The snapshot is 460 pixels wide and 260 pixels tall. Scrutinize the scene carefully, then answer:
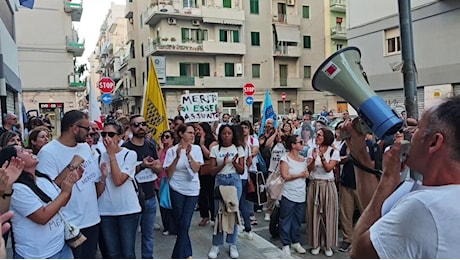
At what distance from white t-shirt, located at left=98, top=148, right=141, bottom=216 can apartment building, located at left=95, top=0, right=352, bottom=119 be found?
27939mm

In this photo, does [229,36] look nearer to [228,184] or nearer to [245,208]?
[245,208]

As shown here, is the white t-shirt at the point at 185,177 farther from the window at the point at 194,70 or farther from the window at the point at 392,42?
the window at the point at 194,70

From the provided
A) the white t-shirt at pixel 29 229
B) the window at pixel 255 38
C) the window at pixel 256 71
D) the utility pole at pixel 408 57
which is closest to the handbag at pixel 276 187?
the utility pole at pixel 408 57

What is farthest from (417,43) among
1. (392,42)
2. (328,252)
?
(328,252)

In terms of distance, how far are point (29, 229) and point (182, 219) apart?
2175 millimetres

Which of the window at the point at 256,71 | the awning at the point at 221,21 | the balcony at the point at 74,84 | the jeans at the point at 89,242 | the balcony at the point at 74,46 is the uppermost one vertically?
the awning at the point at 221,21

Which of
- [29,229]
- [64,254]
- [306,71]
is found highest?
[306,71]

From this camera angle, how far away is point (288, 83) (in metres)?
37.1

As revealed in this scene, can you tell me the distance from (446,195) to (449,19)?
18.9m

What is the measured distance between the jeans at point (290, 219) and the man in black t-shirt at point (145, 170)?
67.3 inches

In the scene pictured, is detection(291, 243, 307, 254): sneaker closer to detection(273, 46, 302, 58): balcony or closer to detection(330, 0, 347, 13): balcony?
detection(273, 46, 302, 58): balcony

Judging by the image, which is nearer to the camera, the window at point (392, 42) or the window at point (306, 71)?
the window at point (392, 42)

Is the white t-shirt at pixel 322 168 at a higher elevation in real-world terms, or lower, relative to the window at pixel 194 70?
lower

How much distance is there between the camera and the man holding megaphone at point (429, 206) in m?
1.34
